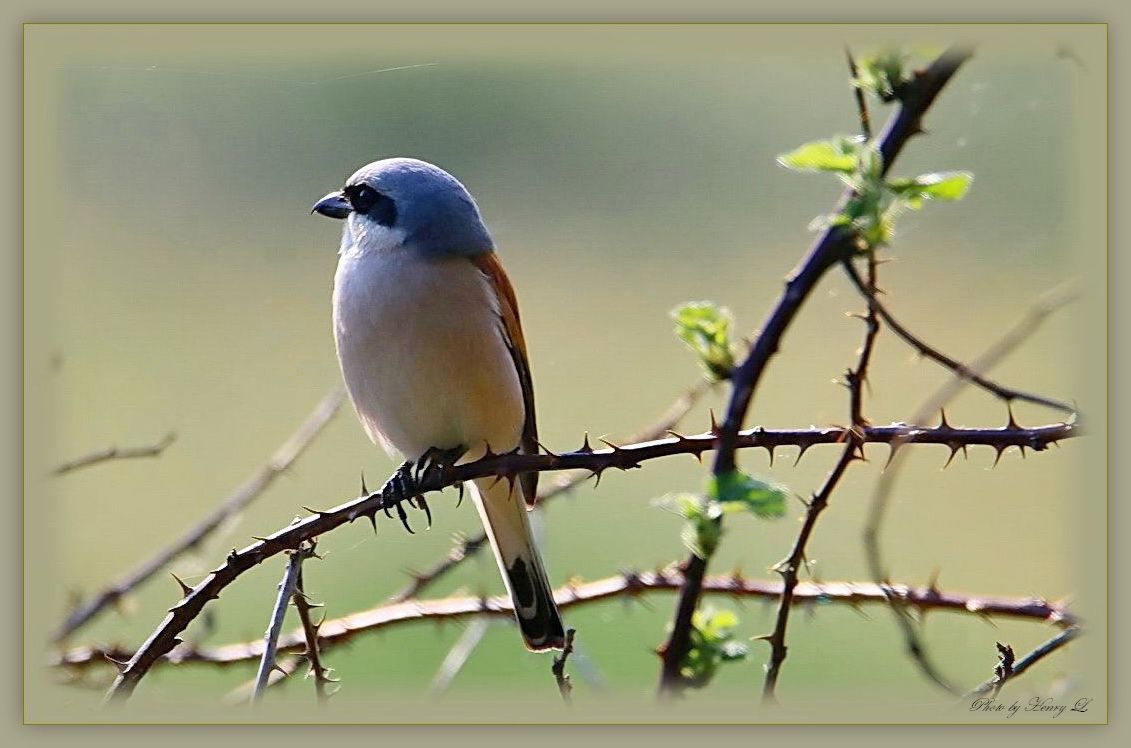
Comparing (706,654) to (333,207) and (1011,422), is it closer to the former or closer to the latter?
(1011,422)

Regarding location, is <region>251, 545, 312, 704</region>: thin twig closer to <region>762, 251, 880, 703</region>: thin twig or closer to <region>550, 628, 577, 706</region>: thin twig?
<region>550, 628, 577, 706</region>: thin twig

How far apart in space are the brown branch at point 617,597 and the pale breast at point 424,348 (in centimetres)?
63

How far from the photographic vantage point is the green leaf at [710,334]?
5.82 ft

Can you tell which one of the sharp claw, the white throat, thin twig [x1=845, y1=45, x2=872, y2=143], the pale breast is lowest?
the sharp claw

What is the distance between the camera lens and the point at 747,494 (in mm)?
1384

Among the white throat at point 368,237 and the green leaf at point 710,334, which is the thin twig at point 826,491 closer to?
the green leaf at point 710,334

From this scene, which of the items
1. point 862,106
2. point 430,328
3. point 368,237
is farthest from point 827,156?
point 368,237

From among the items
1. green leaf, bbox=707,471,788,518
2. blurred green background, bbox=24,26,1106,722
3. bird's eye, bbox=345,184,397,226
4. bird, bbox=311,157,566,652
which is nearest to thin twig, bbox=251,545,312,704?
blurred green background, bbox=24,26,1106,722

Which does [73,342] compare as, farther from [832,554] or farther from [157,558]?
[832,554]

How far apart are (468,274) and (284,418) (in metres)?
0.58

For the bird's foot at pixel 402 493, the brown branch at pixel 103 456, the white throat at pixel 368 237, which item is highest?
the white throat at pixel 368 237

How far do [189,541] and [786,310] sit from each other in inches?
53.8

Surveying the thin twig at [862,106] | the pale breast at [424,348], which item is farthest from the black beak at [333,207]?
the thin twig at [862,106]

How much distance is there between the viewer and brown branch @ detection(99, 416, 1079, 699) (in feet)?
5.21
